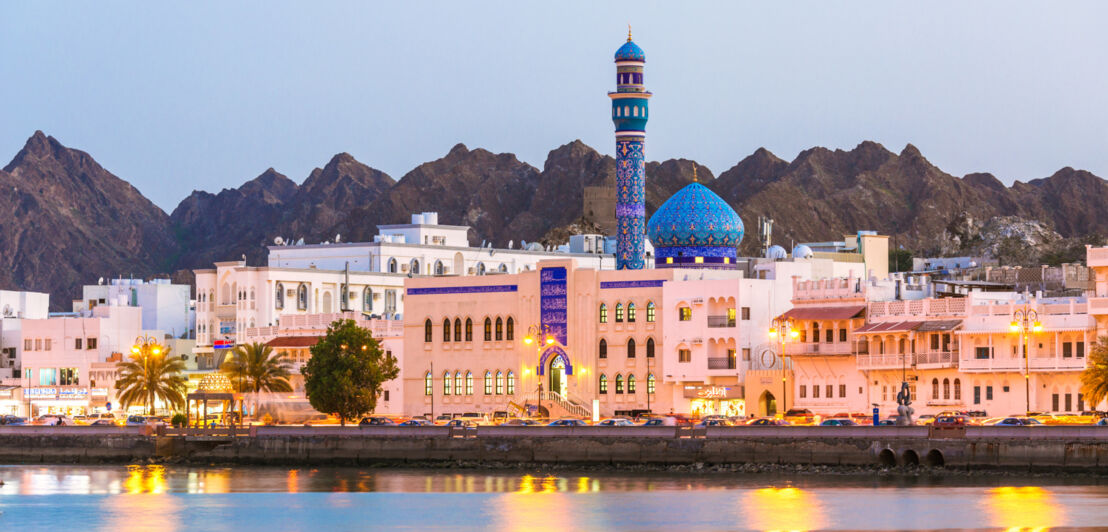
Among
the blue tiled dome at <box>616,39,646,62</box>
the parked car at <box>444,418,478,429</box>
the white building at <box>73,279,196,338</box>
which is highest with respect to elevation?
the blue tiled dome at <box>616,39,646,62</box>

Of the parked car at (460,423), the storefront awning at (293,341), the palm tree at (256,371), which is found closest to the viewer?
the parked car at (460,423)

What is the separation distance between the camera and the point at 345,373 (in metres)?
87.7

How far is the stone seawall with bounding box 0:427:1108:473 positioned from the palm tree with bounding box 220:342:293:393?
8.93m

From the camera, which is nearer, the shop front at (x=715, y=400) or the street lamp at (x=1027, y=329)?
the street lamp at (x=1027, y=329)

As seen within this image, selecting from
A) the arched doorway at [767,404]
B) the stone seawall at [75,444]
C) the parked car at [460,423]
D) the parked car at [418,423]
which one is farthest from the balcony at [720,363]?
the stone seawall at [75,444]

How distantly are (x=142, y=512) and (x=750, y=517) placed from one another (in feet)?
62.9

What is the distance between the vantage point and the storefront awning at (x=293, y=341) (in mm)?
102312

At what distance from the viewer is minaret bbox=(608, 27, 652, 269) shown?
100375mm

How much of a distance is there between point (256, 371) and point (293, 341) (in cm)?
678

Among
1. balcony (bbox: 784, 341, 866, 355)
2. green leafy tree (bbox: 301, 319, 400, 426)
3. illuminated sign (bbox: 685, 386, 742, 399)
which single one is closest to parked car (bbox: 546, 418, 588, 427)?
illuminated sign (bbox: 685, 386, 742, 399)

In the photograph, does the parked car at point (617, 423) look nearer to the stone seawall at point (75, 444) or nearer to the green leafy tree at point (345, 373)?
the green leafy tree at point (345, 373)

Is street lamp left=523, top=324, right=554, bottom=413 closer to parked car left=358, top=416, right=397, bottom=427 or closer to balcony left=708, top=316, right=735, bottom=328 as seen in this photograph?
parked car left=358, top=416, right=397, bottom=427

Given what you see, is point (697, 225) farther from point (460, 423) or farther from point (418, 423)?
point (418, 423)

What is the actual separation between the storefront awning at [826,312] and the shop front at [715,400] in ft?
13.2
